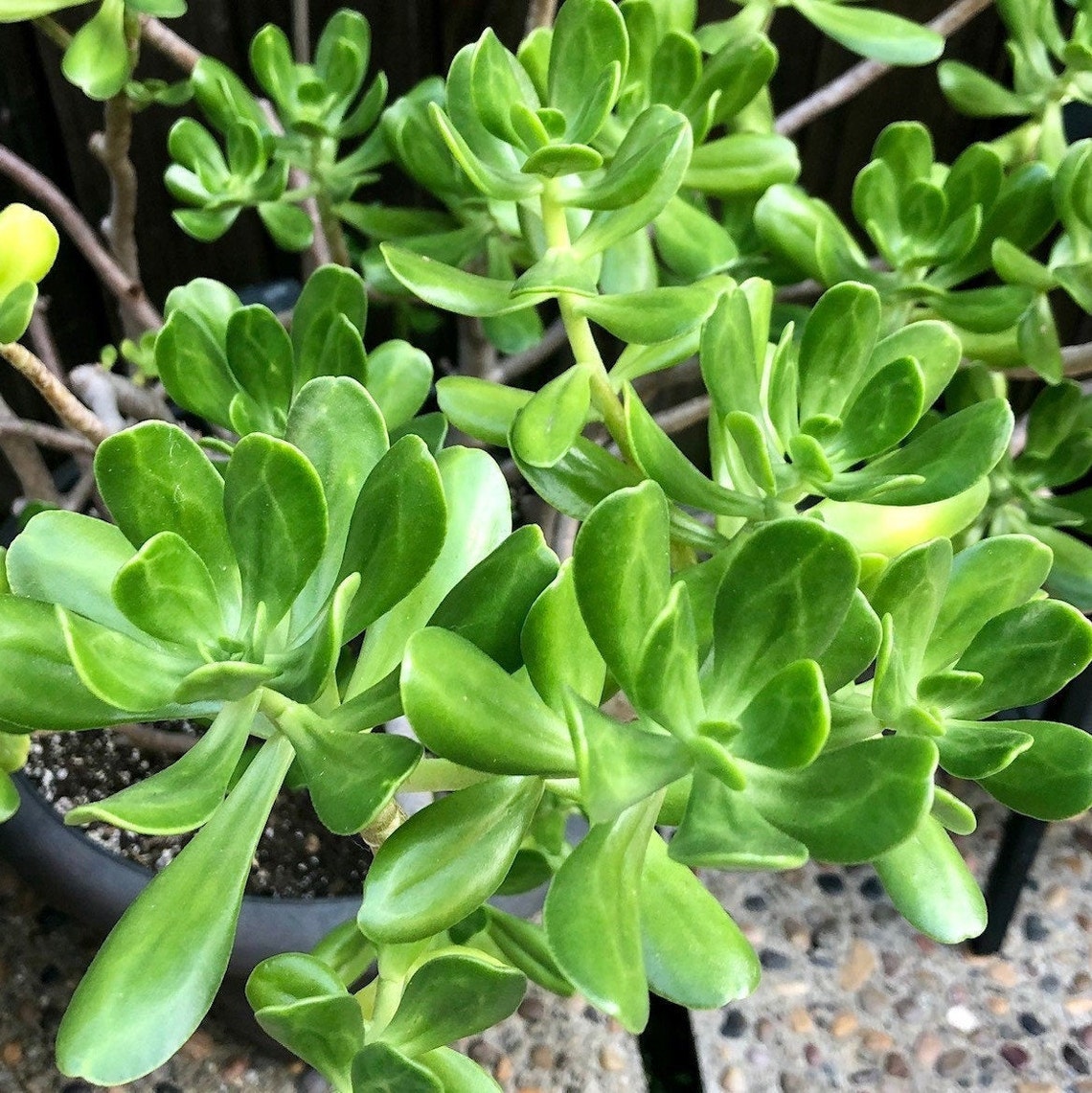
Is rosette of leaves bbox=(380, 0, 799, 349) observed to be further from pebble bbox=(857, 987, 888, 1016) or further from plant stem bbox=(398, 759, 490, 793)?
pebble bbox=(857, 987, 888, 1016)

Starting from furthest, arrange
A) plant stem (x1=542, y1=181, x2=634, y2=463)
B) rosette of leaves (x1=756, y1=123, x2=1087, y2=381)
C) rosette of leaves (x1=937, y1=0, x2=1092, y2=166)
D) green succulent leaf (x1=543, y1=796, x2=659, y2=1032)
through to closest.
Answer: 1. rosette of leaves (x1=937, y1=0, x2=1092, y2=166)
2. rosette of leaves (x1=756, y1=123, x2=1087, y2=381)
3. plant stem (x1=542, y1=181, x2=634, y2=463)
4. green succulent leaf (x1=543, y1=796, x2=659, y2=1032)

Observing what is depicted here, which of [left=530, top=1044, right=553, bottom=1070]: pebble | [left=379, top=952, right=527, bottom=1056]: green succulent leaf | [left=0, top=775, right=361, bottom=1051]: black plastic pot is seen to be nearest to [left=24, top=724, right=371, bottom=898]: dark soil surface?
[left=0, top=775, right=361, bottom=1051]: black plastic pot

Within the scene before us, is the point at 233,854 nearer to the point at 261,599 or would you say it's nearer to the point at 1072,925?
the point at 261,599

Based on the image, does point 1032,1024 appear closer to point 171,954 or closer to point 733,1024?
point 733,1024

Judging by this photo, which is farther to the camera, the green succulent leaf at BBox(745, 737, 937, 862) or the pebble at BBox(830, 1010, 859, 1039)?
the pebble at BBox(830, 1010, 859, 1039)

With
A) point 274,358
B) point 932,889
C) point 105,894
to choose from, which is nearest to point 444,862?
point 932,889

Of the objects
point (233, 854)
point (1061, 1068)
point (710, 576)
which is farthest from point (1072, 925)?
point (233, 854)

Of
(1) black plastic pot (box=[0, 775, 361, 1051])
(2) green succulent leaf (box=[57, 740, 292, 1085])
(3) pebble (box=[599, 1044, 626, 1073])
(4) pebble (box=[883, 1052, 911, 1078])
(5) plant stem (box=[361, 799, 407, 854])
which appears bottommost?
(4) pebble (box=[883, 1052, 911, 1078])
